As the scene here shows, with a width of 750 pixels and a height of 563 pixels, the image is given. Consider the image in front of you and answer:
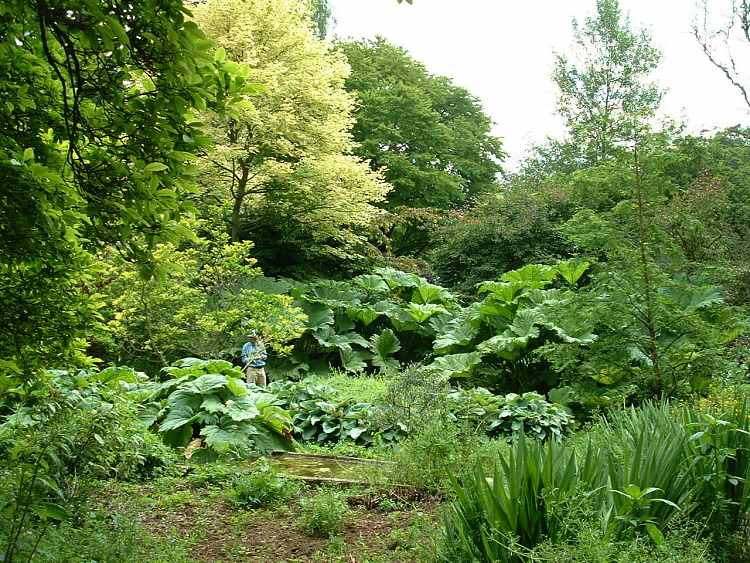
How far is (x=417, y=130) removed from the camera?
21.1 metres

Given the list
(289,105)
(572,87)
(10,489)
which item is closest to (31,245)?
(10,489)

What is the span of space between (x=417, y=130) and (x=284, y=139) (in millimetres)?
8651

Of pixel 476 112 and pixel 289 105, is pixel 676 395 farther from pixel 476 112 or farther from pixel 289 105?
pixel 476 112

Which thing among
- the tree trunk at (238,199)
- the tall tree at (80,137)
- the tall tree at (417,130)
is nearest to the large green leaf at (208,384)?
the tall tree at (80,137)

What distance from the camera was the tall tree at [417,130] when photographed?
2047cm

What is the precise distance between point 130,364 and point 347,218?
5.20m

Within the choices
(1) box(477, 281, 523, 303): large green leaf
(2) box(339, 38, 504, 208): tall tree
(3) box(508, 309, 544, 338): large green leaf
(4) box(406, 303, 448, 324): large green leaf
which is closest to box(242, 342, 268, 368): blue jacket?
(3) box(508, 309, 544, 338): large green leaf

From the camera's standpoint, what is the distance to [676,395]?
628 cm

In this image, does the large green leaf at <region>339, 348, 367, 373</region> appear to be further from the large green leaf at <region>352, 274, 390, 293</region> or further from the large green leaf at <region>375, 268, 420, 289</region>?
the large green leaf at <region>375, 268, 420, 289</region>

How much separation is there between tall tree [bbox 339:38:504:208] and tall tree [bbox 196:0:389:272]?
5.68 meters

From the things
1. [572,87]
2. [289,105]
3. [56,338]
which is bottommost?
[56,338]

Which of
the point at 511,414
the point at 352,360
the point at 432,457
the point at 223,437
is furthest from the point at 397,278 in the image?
the point at 432,457

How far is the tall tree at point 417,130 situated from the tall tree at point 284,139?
568cm

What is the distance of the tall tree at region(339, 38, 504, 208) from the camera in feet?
67.2
